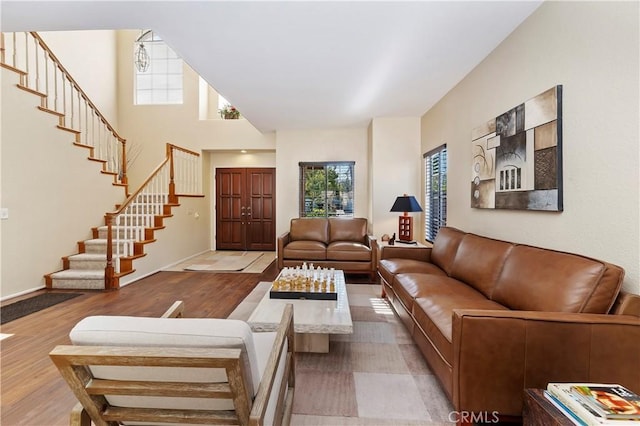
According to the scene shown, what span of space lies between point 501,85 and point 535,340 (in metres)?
2.29

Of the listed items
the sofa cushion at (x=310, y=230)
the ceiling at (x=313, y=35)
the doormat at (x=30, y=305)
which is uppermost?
the ceiling at (x=313, y=35)

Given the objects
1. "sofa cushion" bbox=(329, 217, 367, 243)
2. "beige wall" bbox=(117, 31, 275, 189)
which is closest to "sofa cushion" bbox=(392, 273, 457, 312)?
"sofa cushion" bbox=(329, 217, 367, 243)

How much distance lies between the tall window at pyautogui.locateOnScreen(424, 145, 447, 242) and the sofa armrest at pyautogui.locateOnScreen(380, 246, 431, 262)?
0.83 metres

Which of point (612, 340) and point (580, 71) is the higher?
point (580, 71)

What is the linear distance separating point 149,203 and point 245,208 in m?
2.48

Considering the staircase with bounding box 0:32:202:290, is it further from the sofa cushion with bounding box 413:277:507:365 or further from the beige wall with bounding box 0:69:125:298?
the sofa cushion with bounding box 413:277:507:365

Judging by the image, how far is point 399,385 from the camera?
193 cm

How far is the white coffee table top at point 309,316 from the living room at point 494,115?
157 centimetres

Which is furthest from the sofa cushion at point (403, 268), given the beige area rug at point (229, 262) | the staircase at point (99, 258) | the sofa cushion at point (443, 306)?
the staircase at point (99, 258)

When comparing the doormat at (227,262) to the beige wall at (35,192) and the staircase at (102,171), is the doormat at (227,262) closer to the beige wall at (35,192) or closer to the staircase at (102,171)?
the staircase at (102,171)

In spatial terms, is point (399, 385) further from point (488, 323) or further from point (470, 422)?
point (488, 323)

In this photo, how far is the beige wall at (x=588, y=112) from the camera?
5.15 feet

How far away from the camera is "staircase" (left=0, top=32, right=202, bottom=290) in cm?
407

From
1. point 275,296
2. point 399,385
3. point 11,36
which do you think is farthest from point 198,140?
point 399,385
